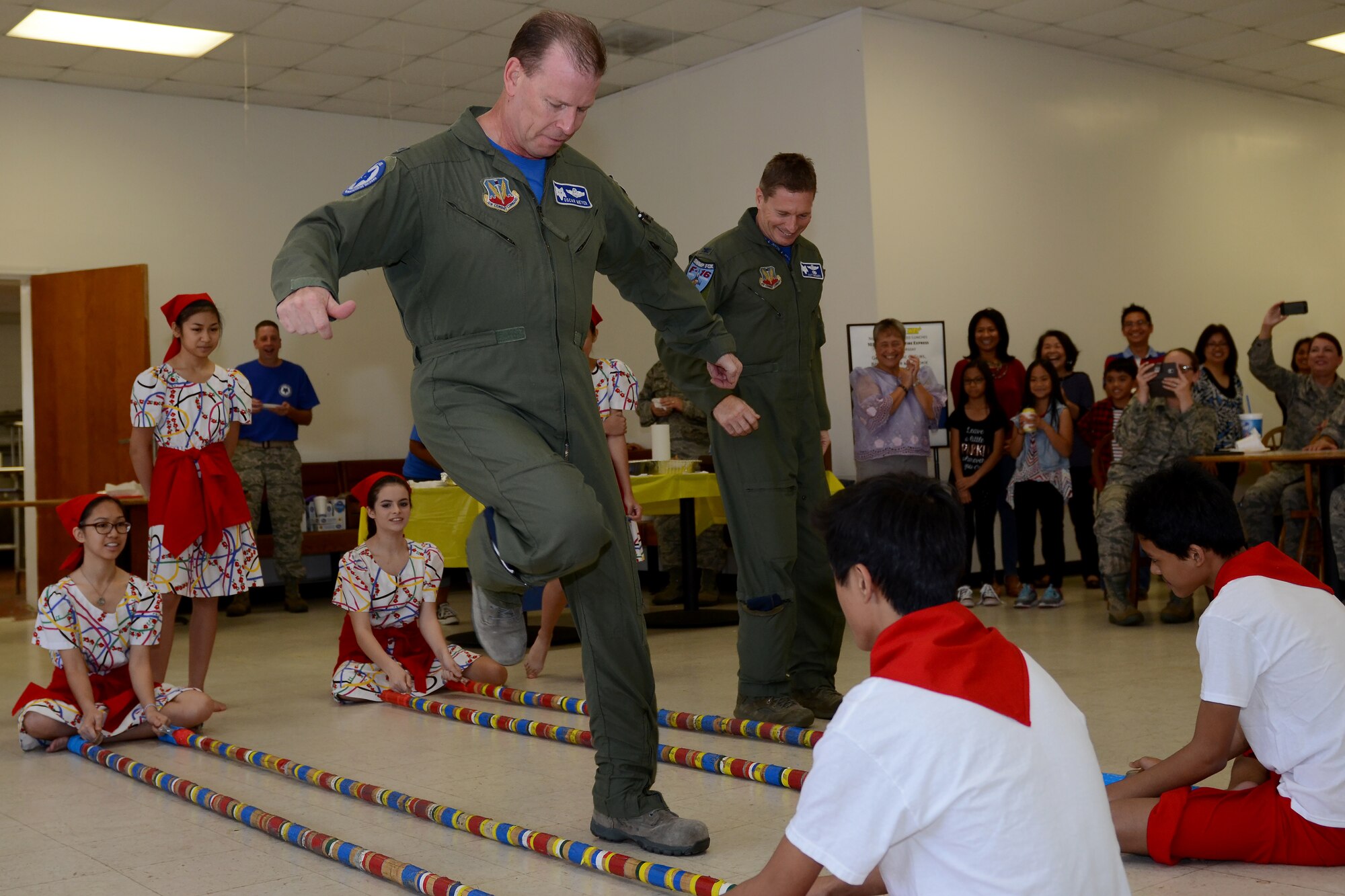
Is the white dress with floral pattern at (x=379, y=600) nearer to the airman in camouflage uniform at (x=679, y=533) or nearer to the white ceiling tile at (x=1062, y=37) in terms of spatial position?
the airman in camouflage uniform at (x=679, y=533)

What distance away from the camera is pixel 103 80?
28.1 feet

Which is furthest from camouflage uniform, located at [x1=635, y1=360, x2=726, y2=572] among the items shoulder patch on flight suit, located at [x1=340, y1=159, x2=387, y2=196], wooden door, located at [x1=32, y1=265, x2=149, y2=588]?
shoulder patch on flight suit, located at [x1=340, y1=159, x2=387, y2=196]

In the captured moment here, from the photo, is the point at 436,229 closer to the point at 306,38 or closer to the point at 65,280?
the point at 306,38

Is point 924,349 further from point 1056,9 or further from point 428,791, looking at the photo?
point 428,791

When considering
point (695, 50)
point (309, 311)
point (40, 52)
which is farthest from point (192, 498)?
point (695, 50)

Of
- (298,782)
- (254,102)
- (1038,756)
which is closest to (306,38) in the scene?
Answer: (254,102)

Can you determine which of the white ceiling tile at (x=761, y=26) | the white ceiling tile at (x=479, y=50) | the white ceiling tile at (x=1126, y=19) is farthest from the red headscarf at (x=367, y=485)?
the white ceiling tile at (x=1126, y=19)

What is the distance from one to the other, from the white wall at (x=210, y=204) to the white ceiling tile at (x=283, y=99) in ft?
0.22

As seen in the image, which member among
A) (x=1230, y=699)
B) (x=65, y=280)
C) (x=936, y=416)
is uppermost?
(x=65, y=280)

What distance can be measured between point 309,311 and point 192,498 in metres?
2.73

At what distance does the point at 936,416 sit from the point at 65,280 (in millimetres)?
5509

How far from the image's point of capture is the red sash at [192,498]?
4535 mm

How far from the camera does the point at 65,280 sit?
8.38m

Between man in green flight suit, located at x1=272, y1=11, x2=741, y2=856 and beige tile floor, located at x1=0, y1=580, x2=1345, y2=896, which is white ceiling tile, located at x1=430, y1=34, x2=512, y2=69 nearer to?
beige tile floor, located at x1=0, y1=580, x2=1345, y2=896
